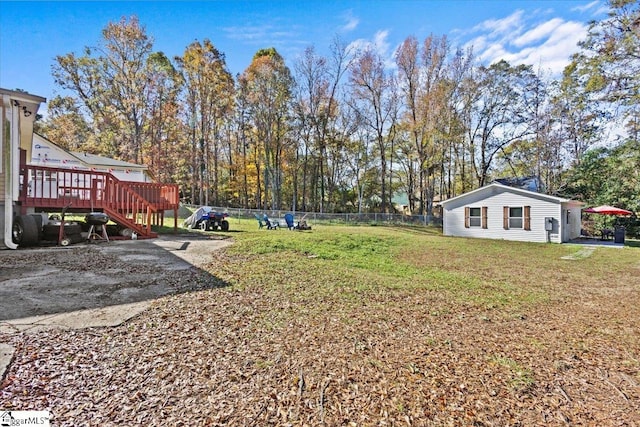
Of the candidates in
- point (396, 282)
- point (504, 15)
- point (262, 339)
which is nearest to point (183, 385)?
point (262, 339)

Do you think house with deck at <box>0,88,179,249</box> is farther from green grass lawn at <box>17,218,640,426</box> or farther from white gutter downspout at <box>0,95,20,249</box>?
green grass lawn at <box>17,218,640,426</box>

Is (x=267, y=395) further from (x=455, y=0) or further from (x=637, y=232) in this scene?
(x=637, y=232)

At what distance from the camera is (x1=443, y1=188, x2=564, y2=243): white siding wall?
15.2 metres

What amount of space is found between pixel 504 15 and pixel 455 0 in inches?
225

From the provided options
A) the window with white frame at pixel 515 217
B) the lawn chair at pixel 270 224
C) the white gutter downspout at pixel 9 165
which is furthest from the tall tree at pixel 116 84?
the window with white frame at pixel 515 217

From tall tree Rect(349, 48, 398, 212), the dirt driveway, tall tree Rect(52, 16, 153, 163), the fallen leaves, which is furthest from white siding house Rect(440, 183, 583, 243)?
tall tree Rect(52, 16, 153, 163)

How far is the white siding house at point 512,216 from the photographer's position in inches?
598

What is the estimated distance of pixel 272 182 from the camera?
29.4 metres

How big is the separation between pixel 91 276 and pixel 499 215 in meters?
17.7

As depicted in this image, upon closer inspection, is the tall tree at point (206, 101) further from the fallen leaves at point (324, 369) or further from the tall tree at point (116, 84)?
the fallen leaves at point (324, 369)

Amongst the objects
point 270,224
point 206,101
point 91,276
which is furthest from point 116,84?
point 91,276

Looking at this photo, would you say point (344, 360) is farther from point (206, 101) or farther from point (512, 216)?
point (206, 101)

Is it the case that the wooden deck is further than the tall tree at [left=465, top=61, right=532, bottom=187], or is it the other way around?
the tall tree at [left=465, top=61, right=532, bottom=187]

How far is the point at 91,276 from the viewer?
5.03 meters
